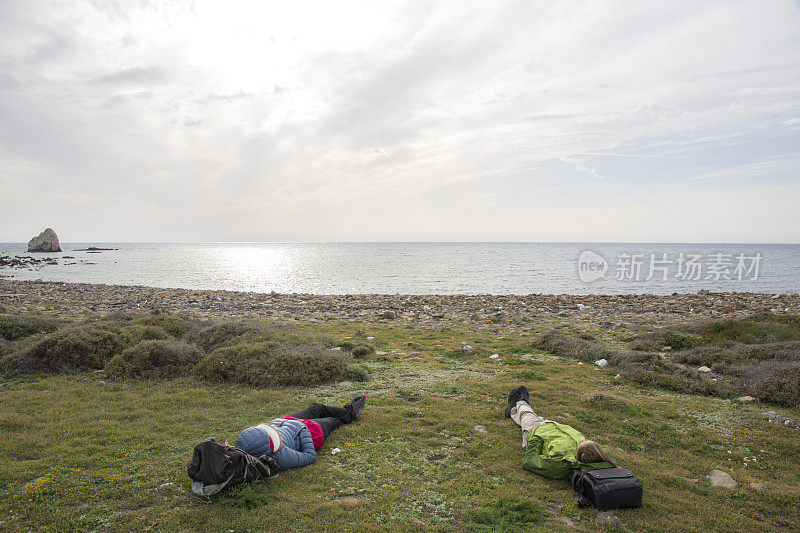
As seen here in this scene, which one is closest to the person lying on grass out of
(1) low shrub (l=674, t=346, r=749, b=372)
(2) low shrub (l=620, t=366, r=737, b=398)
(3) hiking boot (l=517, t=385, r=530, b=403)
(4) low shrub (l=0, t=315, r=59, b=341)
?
(3) hiking boot (l=517, t=385, r=530, b=403)

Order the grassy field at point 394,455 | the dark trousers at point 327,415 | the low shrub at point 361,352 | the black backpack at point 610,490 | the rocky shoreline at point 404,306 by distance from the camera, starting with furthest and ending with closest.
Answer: the rocky shoreline at point 404,306
the low shrub at point 361,352
the dark trousers at point 327,415
the black backpack at point 610,490
the grassy field at point 394,455

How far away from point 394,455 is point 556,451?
2.69 m

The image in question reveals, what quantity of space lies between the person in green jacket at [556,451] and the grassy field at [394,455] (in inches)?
8.7

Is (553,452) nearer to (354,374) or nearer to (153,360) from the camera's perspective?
(354,374)

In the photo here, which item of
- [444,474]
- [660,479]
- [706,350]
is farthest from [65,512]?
[706,350]

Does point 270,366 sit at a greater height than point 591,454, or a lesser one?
lesser

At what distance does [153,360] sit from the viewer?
11422 millimetres

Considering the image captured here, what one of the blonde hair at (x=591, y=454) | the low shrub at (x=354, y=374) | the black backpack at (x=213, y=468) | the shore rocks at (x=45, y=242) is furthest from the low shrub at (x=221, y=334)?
the shore rocks at (x=45, y=242)

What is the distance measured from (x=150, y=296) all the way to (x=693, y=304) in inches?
1614

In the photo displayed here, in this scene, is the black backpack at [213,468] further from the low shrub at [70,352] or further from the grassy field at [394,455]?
the low shrub at [70,352]

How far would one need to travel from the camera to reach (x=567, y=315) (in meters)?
23.5

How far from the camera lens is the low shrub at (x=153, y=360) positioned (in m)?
11.0

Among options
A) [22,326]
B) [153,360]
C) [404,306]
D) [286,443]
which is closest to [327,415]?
[286,443]

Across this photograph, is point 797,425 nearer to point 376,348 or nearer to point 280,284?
point 376,348
